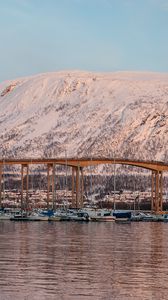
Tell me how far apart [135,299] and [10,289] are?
5255mm

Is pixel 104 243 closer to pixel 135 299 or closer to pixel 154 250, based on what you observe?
pixel 154 250

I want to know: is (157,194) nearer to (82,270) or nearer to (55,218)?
(55,218)

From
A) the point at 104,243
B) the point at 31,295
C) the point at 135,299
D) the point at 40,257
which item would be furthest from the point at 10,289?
the point at 104,243

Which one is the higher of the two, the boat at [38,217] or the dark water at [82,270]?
the boat at [38,217]

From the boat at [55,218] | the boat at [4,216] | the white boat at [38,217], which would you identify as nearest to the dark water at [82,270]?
the white boat at [38,217]

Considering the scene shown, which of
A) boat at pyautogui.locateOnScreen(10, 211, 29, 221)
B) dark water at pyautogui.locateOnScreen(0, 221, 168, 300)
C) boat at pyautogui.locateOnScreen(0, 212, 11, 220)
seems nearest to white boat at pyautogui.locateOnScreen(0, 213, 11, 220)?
boat at pyautogui.locateOnScreen(0, 212, 11, 220)

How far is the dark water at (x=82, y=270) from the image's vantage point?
132 ft

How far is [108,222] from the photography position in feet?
416

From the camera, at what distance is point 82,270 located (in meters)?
48.5

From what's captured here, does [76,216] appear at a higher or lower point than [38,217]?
higher

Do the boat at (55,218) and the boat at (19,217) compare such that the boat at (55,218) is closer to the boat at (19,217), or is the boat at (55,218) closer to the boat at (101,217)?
the boat at (19,217)

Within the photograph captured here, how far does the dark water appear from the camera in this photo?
40312 millimetres

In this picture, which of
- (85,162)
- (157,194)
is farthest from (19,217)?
(157,194)

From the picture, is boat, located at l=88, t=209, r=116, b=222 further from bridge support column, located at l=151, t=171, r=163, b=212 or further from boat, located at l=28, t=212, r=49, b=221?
bridge support column, located at l=151, t=171, r=163, b=212
